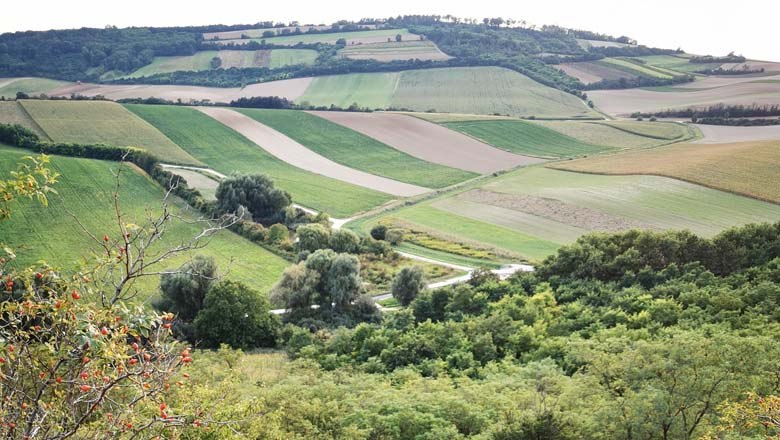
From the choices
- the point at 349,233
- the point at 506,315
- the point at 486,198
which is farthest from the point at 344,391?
the point at 486,198

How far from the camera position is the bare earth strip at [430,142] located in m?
113

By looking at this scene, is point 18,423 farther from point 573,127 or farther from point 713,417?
point 573,127

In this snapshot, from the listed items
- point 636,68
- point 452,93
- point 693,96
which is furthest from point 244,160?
point 636,68

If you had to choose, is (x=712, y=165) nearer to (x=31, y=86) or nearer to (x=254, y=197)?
(x=254, y=197)

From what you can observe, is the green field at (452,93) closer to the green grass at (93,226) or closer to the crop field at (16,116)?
the crop field at (16,116)

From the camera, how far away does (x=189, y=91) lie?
→ 16412 centimetres

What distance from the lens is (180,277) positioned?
161 ft

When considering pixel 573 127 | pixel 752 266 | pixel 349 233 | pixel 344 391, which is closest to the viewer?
pixel 344 391

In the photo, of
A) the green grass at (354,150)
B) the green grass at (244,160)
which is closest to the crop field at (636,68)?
the green grass at (354,150)

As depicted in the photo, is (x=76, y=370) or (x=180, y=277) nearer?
(x=76, y=370)

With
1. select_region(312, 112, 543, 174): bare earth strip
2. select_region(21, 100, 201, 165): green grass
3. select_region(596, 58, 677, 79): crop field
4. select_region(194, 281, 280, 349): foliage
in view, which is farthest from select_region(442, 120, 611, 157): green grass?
select_region(194, 281, 280, 349): foliage

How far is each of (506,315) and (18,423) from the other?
36.6 metres

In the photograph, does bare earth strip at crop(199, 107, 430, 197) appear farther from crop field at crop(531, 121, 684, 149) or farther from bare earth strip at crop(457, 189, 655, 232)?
crop field at crop(531, 121, 684, 149)

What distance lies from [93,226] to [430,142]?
68.1m
